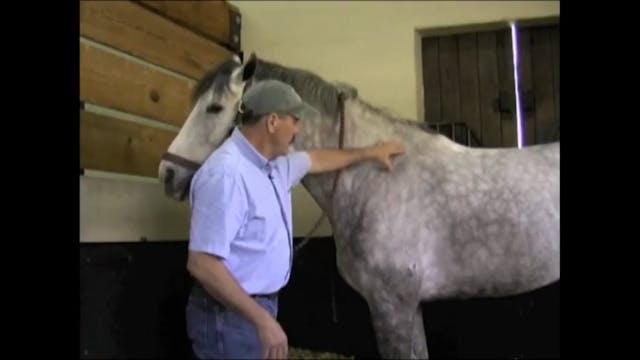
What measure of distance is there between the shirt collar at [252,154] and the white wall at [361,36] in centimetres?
18

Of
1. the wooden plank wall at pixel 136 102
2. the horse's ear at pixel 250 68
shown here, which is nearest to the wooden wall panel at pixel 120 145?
the wooden plank wall at pixel 136 102

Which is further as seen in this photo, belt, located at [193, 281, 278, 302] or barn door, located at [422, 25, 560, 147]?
barn door, located at [422, 25, 560, 147]

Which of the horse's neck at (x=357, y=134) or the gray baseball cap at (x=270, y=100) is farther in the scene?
the horse's neck at (x=357, y=134)

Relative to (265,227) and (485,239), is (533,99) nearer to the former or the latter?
(265,227)

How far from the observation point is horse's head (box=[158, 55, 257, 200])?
62cm

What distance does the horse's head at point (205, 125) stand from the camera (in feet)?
2.03

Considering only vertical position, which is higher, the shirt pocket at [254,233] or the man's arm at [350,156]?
the man's arm at [350,156]

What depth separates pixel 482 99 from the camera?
0.74 metres

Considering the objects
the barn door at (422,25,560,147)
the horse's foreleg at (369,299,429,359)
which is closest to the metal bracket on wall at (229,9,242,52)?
the barn door at (422,25,560,147)

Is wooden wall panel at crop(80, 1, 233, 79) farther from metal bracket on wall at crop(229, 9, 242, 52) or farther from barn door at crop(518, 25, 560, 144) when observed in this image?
barn door at crop(518, 25, 560, 144)

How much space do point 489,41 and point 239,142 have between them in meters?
0.37

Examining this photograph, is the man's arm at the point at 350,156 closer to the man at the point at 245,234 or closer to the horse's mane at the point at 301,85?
the horse's mane at the point at 301,85

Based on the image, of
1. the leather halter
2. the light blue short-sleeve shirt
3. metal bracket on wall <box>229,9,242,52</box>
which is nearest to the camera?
the light blue short-sleeve shirt

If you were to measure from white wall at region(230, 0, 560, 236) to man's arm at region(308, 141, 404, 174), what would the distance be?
51mm
